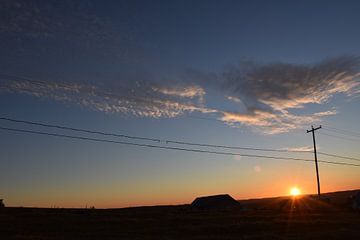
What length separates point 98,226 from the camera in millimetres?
36125

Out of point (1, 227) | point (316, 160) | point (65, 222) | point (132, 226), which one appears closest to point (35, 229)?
point (1, 227)

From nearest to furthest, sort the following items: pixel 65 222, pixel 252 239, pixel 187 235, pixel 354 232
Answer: pixel 252 239 < pixel 187 235 < pixel 354 232 < pixel 65 222

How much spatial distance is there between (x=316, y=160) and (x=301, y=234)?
36.3 meters

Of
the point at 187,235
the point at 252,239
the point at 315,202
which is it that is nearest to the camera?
the point at 252,239

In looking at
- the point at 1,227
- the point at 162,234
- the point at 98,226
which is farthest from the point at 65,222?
the point at 162,234

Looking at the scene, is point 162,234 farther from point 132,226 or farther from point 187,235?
point 132,226

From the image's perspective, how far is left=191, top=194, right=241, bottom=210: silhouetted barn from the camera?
85312 mm

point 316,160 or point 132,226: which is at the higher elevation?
point 316,160

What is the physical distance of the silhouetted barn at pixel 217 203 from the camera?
8531 cm

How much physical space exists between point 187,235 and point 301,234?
28.9ft

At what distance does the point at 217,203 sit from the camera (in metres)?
86.2

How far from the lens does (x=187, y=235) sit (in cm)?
3159

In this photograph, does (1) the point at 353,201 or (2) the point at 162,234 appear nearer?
(2) the point at 162,234

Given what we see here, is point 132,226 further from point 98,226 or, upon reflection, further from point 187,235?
point 187,235
